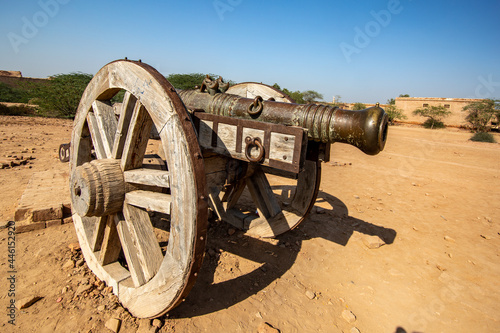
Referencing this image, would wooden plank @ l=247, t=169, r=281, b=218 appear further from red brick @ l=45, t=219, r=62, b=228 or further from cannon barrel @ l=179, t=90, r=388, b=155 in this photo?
red brick @ l=45, t=219, r=62, b=228

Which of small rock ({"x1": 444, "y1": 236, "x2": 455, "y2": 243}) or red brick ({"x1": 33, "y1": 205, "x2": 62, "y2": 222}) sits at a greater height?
red brick ({"x1": 33, "y1": 205, "x2": 62, "y2": 222})

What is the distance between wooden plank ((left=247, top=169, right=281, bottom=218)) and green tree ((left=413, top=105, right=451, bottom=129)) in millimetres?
23621

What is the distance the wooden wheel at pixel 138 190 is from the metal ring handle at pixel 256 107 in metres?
0.74

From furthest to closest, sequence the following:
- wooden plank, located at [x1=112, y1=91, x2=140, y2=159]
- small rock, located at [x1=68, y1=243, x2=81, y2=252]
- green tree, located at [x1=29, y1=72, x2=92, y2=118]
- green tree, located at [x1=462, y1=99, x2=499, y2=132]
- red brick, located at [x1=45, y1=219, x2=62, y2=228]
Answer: green tree, located at [x1=462, y1=99, x2=499, y2=132]
green tree, located at [x1=29, y1=72, x2=92, y2=118]
red brick, located at [x1=45, y1=219, x2=62, y2=228]
small rock, located at [x1=68, y1=243, x2=81, y2=252]
wooden plank, located at [x1=112, y1=91, x2=140, y2=159]

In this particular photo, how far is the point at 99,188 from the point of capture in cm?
176

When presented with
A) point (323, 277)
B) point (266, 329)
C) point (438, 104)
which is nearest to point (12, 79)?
point (323, 277)

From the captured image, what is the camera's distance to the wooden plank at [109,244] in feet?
6.66

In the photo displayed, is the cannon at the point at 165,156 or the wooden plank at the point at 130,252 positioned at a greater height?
the cannon at the point at 165,156

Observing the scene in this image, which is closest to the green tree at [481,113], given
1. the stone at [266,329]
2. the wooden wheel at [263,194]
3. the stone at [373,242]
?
the stone at [373,242]

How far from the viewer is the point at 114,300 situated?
6.64ft

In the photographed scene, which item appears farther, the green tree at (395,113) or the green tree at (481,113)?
the green tree at (395,113)

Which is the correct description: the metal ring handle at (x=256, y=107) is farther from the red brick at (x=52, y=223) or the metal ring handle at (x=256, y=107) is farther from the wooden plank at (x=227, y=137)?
the red brick at (x=52, y=223)

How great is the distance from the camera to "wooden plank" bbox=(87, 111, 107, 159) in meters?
2.08

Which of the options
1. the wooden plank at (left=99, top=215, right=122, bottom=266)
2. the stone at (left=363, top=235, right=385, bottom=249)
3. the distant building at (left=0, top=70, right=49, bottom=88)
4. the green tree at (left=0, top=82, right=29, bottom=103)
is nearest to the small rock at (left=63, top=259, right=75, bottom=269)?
the wooden plank at (left=99, top=215, right=122, bottom=266)
